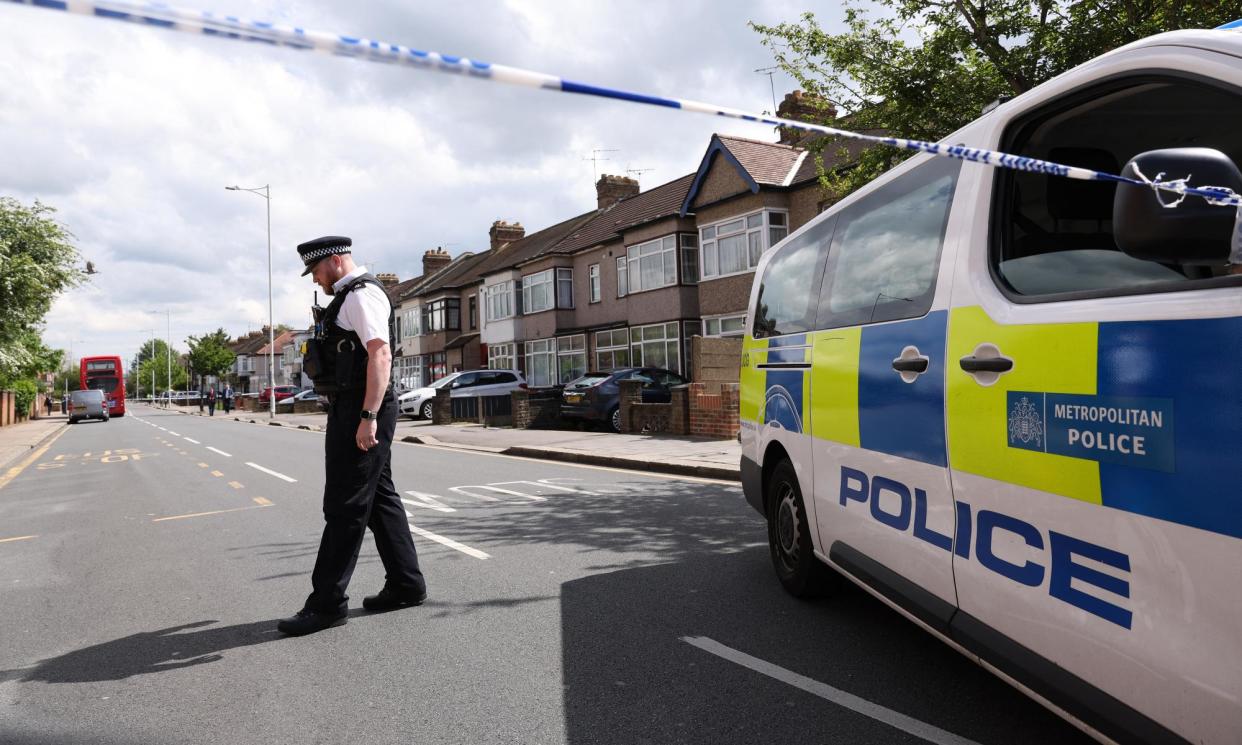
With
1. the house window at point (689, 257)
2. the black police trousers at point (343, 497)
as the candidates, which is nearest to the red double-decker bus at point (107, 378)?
the house window at point (689, 257)

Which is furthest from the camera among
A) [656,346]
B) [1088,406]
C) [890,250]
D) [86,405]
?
[86,405]

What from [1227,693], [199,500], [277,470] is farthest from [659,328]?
[1227,693]

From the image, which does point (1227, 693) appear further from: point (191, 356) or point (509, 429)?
point (191, 356)

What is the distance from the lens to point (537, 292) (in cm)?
3550

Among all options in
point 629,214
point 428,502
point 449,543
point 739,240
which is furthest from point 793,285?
point 629,214

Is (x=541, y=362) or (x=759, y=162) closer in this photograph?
(x=759, y=162)

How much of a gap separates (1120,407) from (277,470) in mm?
12955

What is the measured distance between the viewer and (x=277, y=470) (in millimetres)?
12891

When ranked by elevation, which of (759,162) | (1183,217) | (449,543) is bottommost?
(449,543)

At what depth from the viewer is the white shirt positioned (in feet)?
13.9

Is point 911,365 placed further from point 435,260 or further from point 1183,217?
point 435,260

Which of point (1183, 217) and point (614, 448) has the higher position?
point (1183, 217)

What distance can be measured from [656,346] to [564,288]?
24.5 feet

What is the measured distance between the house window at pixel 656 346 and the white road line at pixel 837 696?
2230 centimetres
